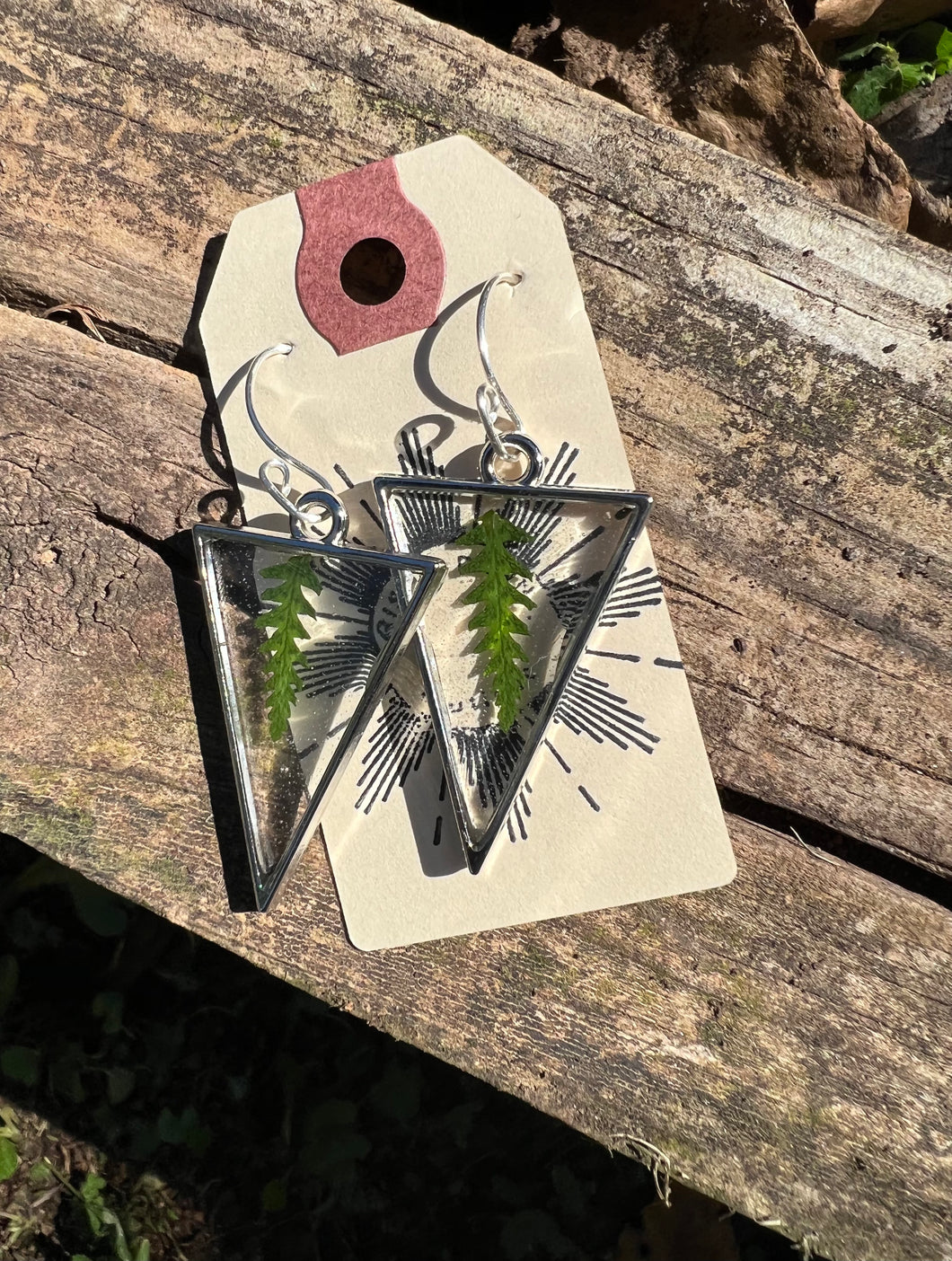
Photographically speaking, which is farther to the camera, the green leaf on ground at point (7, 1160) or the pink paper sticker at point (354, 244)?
the green leaf on ground at point (7, 1160)

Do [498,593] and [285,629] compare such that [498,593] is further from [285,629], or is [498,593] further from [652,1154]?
[652,1154]

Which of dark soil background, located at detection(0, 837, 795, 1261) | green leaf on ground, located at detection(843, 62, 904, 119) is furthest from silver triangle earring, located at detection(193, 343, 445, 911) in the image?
green leaf on ground, located at detection(843, 62, 904, 119)

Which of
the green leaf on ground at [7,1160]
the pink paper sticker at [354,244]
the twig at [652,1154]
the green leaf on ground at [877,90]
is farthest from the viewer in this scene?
the green leaf on ground at [877,90]

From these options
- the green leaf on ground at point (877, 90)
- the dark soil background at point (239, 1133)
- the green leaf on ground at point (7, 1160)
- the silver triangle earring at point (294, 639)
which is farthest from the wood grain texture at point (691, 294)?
the green leaf on ground at point (7, 1160)

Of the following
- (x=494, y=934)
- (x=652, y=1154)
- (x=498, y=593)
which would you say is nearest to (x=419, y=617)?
(x=498, y=593)

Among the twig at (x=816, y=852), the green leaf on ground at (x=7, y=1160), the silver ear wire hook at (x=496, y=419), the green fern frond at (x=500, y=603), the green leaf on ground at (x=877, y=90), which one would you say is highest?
the green leaf on ground at (x=877, y=90)

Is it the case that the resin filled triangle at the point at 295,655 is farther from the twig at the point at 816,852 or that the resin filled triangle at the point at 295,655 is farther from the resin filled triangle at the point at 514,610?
the twig at the point at 816,852

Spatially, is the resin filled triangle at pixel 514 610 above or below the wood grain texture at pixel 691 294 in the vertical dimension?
below

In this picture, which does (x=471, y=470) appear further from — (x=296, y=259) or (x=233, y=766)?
(x=233, y=766)
